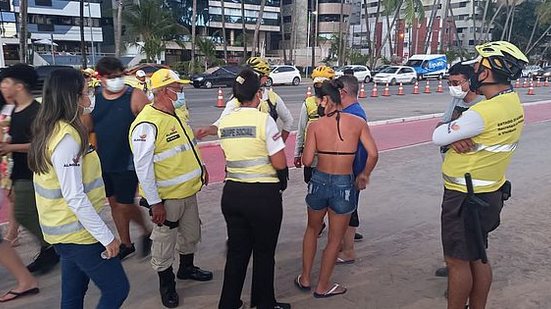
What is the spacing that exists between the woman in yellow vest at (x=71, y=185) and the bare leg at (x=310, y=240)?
1.60 meters

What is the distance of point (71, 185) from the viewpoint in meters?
2.42

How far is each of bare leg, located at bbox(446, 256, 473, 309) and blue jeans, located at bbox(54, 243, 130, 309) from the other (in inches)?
80.3

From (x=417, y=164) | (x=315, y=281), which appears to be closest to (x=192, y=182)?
(x=315, y=281)

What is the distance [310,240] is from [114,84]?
6.95 ft

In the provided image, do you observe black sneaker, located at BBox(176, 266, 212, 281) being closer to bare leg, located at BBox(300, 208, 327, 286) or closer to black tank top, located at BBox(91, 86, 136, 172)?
bare leg, located at BBox(300, 208, 327, 286)

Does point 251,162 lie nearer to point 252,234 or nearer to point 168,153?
point 252,234

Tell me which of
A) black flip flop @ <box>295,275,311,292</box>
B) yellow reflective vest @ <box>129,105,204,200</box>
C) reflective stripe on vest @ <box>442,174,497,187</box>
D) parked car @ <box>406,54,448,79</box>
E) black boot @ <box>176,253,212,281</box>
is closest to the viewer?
reflective stripe on vest @ <box>442,174,497,187</box>

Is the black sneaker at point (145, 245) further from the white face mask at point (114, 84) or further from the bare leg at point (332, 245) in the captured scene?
the bare leg at point (332, 245)

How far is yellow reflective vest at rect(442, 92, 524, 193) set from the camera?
278 cm

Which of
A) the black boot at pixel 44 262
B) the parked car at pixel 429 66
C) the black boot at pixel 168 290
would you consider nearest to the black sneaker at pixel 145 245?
the black boot at pixel 44 262

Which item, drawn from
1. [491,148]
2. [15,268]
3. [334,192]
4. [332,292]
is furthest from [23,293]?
[491,148]

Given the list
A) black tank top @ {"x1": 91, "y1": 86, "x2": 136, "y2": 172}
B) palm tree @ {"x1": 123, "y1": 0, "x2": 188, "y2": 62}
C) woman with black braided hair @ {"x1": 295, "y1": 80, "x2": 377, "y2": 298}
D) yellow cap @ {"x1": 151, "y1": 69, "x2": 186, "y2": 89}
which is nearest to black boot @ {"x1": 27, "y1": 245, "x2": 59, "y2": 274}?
black tank top @ {"x1": 91, "y1": 86, "x2": 136, "y2": 172}

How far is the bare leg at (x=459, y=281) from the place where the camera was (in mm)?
3043

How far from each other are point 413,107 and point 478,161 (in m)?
15.4
